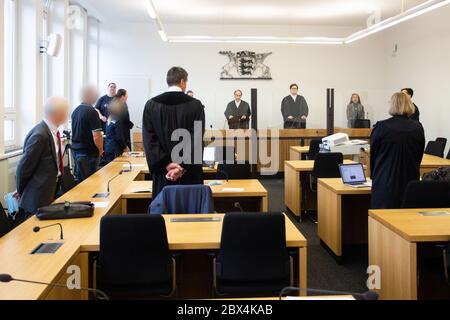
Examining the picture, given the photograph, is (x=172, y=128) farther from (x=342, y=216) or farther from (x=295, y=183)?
(x=295, y=183)

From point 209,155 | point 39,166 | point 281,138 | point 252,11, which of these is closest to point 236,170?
point 209,155

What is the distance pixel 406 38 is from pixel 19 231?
9.85m

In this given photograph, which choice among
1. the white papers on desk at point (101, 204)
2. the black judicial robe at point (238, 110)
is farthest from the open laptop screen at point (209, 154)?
the black judicial robe at point (238, 110)

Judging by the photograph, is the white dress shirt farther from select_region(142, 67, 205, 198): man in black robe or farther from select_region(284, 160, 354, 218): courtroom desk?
select_region(284, 160, 354, 218): courtroom desk

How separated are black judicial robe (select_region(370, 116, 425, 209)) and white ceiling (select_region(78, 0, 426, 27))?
5.58 meters

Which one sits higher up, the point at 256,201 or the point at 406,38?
the point at 406,38

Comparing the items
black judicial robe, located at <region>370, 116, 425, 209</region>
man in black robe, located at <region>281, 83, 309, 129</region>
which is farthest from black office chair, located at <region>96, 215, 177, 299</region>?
man in black robe, located at <region>281, 83, 309, 129</region>

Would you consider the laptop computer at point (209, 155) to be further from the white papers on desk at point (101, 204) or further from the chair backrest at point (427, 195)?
the chair backrest at point (427, 195)

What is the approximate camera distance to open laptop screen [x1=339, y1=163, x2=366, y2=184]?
177 inches

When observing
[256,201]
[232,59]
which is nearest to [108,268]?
[256,201]

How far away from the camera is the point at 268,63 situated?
37.1 feet
